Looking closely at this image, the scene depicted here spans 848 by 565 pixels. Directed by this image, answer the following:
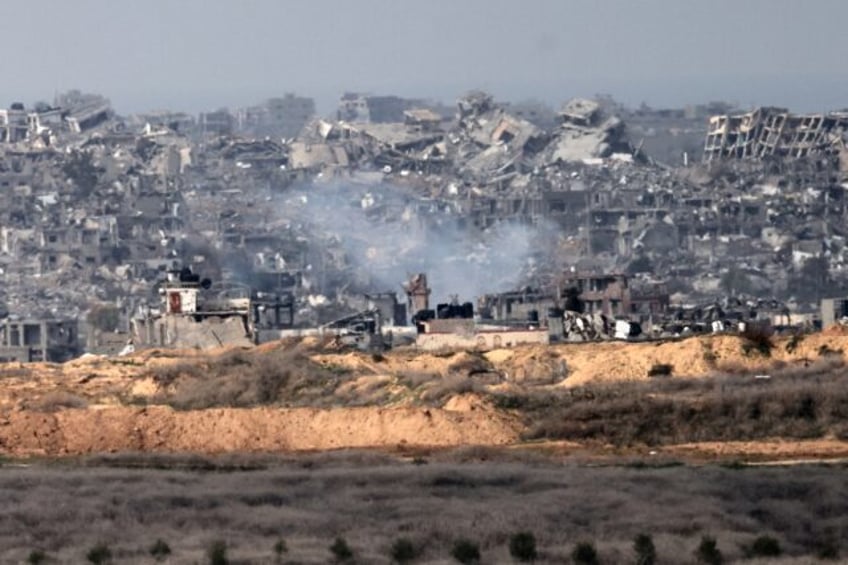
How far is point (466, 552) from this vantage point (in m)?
34.3

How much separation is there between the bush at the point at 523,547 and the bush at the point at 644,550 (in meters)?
1.06

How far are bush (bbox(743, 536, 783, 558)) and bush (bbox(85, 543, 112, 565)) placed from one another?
6.68 meters

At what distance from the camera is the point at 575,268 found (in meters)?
128

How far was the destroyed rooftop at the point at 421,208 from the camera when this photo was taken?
128 meters

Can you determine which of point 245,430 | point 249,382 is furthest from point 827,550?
point 249,382

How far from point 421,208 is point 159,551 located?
124 metres

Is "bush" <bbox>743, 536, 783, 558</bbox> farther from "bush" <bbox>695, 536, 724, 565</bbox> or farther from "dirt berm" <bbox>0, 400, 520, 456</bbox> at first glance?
"dirt berm" <bbox>0, 400, 520, 456</bbox>

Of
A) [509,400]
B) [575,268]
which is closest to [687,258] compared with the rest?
[575,268]

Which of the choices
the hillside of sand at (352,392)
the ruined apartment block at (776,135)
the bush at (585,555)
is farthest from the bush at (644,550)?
the ruined apartment block at (776,135)

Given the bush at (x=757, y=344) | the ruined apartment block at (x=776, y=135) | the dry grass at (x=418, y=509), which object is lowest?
the ruined apartment block at (x=776, y=135)

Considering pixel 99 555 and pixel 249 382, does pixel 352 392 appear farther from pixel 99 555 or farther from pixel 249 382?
pixel 99 555

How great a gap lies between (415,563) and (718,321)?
48.7 metres

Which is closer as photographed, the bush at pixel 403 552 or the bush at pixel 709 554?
the bush at pixel 709 554

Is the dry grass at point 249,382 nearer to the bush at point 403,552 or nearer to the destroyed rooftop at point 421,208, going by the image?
the bush at point 403,552
